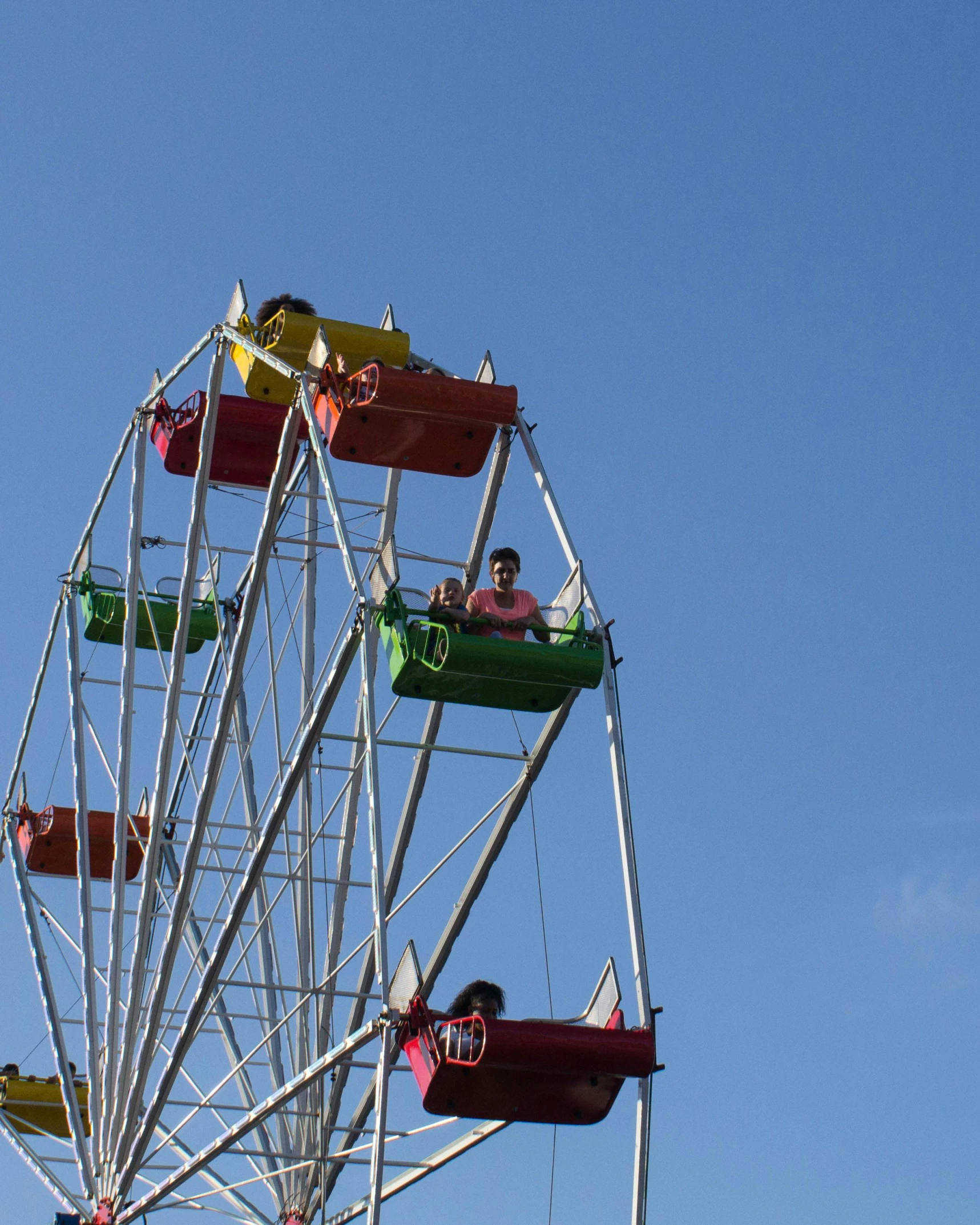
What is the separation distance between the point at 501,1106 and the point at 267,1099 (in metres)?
3.04

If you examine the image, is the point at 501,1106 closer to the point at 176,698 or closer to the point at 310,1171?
the point at 176,698

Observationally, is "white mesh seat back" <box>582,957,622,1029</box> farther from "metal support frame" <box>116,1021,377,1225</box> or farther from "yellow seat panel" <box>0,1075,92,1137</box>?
"yellow seat panel" <box>0,1075,92,1137</box>

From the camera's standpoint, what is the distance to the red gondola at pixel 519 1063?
43.4 feet

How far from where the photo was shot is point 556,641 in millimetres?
15688

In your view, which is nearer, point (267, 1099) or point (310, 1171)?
point (267, 1099)

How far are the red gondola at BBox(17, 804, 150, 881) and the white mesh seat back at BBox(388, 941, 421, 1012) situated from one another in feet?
32.7

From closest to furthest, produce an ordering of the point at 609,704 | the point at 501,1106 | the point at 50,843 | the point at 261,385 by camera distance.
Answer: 1. the point at 501,1106
2. the point at 609,704
3. the point at 261,385
4. the point at 50,843

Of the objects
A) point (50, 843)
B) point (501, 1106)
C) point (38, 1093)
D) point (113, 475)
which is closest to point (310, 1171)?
point (38, 1093)

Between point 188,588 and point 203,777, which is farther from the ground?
point 188,588

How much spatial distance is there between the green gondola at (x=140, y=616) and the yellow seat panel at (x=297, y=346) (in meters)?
3.22

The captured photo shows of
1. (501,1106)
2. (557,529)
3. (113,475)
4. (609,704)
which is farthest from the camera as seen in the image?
(113,475)

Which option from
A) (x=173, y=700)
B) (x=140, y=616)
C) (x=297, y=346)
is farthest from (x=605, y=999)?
(x=140, y=616)

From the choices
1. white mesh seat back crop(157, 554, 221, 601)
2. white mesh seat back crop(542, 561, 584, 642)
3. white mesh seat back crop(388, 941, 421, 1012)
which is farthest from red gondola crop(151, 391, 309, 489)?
white mesh seat back crop(388, 941, 421, 1012)

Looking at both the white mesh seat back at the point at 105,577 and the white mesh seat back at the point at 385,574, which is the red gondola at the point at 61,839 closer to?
the white mesh seat back at the point at 105,577
